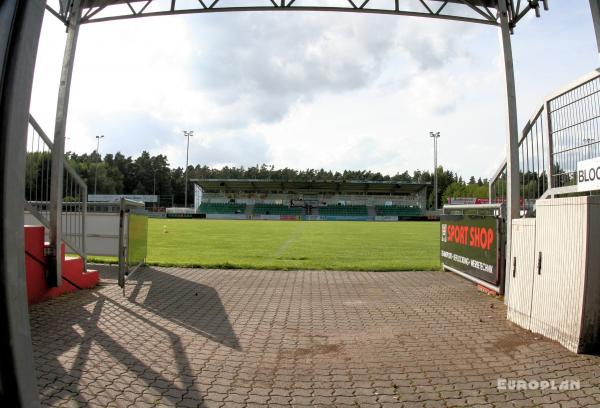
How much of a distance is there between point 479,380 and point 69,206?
8.54 metres

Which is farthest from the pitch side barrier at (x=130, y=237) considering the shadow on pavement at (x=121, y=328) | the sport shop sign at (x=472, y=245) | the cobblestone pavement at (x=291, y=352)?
the sport shop sign at (x=472, y=245)

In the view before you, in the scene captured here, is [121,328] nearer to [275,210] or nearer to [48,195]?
[48,195]

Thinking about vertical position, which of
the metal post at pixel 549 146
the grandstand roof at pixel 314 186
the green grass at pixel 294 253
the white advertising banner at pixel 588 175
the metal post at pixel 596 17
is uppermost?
the grandstand roof at pixel 314 186

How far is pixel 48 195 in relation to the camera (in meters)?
7.95

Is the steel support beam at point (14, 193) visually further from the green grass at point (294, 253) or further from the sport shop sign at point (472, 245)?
the green grass at point (294, 253)

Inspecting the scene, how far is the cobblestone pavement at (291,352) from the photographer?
145 inches

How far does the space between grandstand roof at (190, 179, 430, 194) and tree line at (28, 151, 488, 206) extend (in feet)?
41.6

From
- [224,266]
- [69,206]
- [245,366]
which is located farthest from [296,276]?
[245,366]

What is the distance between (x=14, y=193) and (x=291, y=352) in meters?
3.67

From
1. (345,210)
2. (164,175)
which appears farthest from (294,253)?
(164,175)

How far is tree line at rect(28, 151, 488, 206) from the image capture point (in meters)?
116

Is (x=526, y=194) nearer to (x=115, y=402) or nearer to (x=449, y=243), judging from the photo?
(x=449, y=243)

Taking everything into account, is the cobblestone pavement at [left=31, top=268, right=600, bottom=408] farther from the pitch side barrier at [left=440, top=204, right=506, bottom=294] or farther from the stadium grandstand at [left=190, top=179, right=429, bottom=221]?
the stadium grandstand at [left=190, top=179, right=429, bottom=221]

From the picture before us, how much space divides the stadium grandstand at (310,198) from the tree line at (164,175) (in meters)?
12.9
